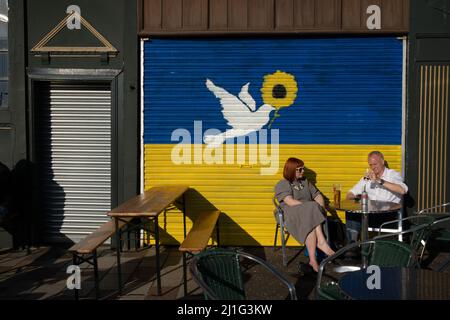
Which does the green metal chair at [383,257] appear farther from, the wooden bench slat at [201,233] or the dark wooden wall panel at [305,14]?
the dark wooden wall panel at [305,14]

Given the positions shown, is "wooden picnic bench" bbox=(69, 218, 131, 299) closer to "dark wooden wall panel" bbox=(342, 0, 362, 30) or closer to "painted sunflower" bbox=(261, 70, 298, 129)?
"painted sunflower" bbox=(261, 70, 298, 129)

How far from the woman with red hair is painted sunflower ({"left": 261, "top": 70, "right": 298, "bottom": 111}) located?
4.13ft

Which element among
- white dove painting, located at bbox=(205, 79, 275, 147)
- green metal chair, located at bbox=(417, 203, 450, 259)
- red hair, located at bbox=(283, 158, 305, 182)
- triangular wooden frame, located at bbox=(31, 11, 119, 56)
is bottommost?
green metal chair, located at bbox=(417, 203, 450, 259)

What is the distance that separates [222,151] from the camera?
24.5 feet

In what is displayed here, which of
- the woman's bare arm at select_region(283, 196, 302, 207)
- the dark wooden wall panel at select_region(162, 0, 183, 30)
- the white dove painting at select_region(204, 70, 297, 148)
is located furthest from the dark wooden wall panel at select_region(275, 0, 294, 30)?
the woman's bare arm at select_region(283, 196, 302, 207)

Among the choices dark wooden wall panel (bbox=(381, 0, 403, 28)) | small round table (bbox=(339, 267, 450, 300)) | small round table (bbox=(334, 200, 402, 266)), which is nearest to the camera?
small round table (bbox=(339, 267, 450, 300))

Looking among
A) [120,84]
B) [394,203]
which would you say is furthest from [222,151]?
[394,203]

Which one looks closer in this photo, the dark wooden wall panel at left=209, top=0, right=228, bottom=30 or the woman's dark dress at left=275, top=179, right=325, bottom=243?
the woman's dark dress at left=275, top=179, right=325, bottom=243

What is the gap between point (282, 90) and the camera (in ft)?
24.3

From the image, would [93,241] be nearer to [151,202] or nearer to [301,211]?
[151,202]

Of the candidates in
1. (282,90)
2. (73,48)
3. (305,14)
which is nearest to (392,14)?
(305,14)

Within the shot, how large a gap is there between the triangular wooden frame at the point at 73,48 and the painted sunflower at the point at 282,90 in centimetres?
256

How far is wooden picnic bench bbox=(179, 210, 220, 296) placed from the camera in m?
5.20

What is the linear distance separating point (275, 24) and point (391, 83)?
204 centimetres
